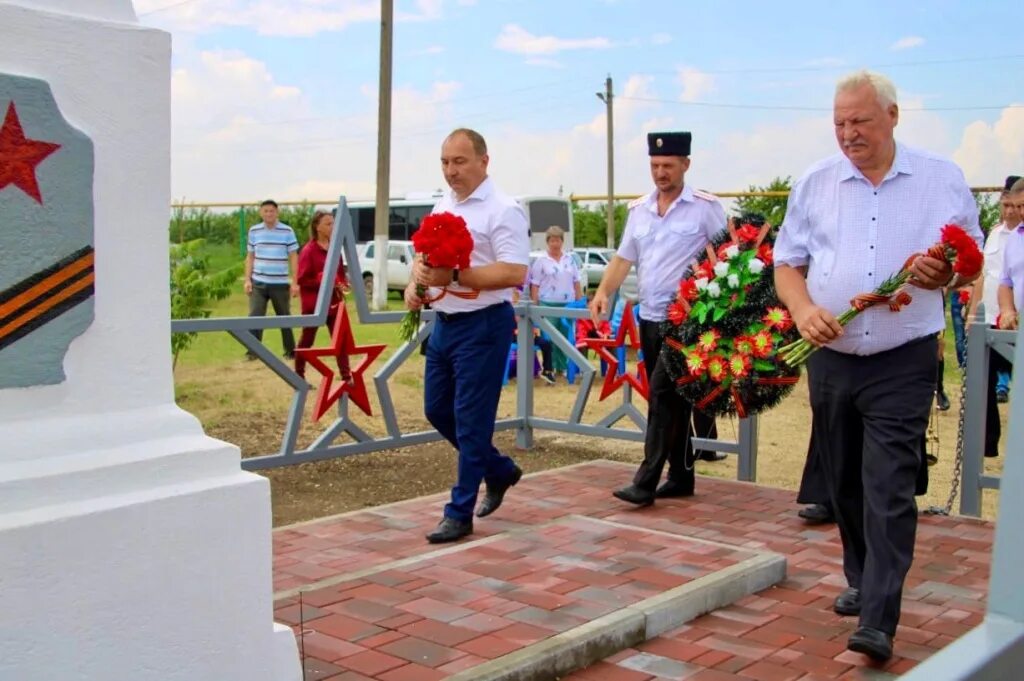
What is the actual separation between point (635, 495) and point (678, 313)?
3.55 ft

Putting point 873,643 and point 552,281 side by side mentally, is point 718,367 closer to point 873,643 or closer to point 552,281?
point 873,643

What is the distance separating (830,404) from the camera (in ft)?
14.3

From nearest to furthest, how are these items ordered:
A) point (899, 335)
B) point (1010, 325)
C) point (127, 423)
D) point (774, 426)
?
point (127, 423) < point (899, 335) < point (1010, 325) < point (774, 426)

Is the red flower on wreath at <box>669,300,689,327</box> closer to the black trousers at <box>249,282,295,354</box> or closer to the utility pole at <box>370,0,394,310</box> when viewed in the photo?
the black trousers at <box>249,282,295,354</box>

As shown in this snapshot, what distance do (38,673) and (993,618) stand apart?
8.25 ft

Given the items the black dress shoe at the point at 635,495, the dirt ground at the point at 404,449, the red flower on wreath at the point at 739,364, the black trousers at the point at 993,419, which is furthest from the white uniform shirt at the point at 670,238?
the black trousers at the point at 993,419

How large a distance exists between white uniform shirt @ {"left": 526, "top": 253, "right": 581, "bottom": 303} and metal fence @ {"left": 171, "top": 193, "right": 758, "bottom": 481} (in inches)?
213

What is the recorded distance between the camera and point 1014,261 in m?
8.57

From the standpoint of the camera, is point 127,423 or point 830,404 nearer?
point 127,423

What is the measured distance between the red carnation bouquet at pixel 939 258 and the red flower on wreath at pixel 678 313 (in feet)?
6.04

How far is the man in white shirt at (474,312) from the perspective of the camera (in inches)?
221

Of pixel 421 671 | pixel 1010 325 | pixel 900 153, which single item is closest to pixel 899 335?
pixel 900 153

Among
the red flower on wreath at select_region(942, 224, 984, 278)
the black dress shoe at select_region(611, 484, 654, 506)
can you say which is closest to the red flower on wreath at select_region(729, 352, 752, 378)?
the black dress shoe at select_region(611, 484, 654, 506)

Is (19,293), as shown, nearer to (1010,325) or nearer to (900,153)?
(900,153)
